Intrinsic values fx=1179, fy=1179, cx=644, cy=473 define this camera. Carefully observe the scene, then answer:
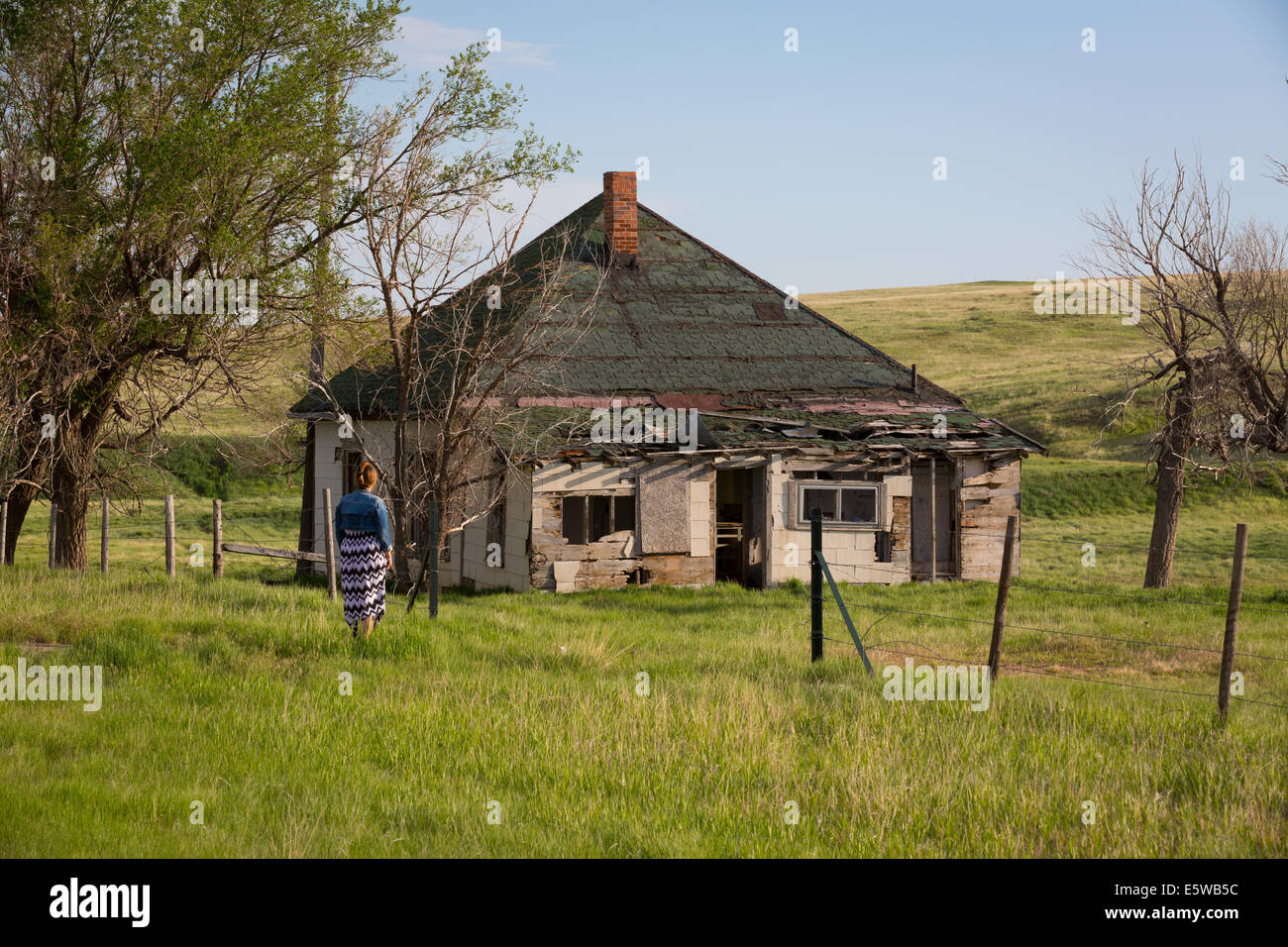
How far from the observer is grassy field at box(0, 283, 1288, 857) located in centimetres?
636

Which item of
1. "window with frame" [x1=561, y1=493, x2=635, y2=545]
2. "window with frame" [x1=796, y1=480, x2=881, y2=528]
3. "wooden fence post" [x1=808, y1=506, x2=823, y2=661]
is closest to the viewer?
"wooden fence post" [x1=808, y1=506, x2=823, y2=661]

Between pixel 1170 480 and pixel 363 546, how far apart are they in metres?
16.3

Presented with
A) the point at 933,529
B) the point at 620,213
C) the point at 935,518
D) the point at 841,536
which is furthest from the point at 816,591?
the point at 620,213

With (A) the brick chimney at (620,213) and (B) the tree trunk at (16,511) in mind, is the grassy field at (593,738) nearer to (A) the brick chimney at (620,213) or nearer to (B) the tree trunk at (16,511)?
(B) the tree trunk at (16,511)

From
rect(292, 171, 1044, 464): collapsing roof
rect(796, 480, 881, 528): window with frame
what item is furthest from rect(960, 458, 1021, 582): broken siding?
rect(796, 480, 881, 528): window with frame

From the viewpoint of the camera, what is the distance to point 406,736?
825cm

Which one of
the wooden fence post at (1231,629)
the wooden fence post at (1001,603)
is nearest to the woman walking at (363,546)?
the wooden fence post at (1001,603)

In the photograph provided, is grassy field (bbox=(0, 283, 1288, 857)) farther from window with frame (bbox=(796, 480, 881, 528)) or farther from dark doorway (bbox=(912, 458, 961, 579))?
dark doorway (bbox=(912, 458, 961, 579))

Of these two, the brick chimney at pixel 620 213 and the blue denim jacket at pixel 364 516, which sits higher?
the brick chimney at pixel 620 213

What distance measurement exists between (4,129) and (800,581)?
14.3 meters

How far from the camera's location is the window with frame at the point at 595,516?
20.5 m

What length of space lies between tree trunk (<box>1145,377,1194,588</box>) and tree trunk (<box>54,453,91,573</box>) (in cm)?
1788
